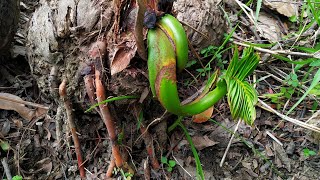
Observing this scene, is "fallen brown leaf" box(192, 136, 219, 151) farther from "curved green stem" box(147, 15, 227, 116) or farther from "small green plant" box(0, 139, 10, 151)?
"small green plant" box(0, 139, 10, 151)

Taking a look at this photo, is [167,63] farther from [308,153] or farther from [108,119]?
[308,153]

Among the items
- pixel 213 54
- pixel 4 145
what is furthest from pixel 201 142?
pixel 4 145

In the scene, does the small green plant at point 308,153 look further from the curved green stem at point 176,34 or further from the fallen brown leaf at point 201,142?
the curved green stem at point 176,34

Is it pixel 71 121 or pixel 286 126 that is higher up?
pixel 71 121

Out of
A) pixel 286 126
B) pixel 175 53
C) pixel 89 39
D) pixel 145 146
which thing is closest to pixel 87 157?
pixel 145 146

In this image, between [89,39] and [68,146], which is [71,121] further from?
[89,39]

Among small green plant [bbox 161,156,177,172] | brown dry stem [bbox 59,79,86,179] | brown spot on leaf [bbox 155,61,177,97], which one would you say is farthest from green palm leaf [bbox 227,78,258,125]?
brown dry stem [bbox 59,79,86,179]
